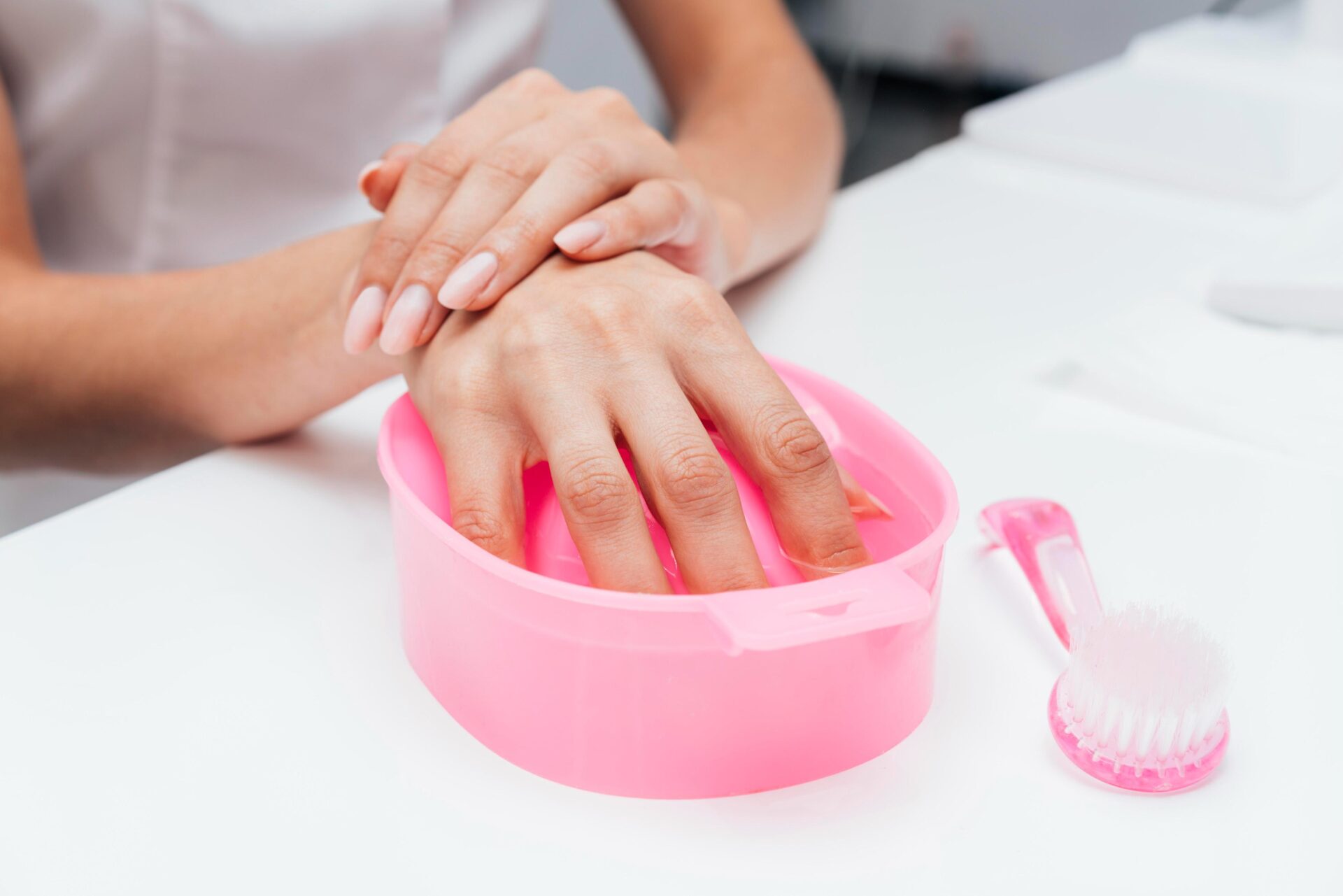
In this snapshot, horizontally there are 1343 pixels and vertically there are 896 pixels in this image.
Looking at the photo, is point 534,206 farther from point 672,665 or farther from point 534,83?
point 672,665

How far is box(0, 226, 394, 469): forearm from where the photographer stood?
493 millimetres

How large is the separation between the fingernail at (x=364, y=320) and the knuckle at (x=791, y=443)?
0.17 meters

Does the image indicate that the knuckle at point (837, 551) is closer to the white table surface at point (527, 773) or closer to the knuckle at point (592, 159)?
the white table surface at point (527, 773)

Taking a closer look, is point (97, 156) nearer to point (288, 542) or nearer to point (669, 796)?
point (288, 542)

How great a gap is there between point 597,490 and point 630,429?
0.03m

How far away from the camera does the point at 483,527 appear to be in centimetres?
36

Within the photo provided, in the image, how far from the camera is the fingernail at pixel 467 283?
0.43 meters

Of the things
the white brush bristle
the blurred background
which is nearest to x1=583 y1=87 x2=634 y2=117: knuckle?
the white brush bristle

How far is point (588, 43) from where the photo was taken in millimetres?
1834

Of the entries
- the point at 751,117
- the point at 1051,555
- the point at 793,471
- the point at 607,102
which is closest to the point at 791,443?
the point at 793,471

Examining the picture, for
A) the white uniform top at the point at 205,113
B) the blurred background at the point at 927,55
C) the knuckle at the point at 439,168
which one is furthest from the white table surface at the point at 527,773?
the blurred background at the point at 927,55

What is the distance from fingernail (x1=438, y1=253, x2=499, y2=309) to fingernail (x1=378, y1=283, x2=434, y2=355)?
0.01 m

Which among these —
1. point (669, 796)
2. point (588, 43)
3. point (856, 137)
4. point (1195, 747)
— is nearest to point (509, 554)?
point (669, 796)

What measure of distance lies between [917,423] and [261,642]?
299mm
